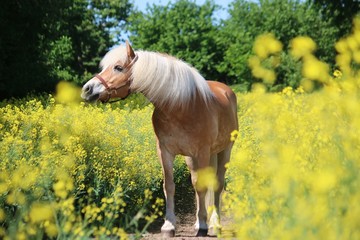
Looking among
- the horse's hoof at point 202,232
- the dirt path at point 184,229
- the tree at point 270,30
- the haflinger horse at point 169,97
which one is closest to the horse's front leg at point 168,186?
the haflinger horse at point 169,97

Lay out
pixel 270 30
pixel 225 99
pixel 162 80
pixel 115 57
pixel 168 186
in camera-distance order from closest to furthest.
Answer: pixel 162 80 → pixel 115 57 → pixel 168 186 → pixel 225 99 → pixel 270 30

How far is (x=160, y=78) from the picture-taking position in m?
5.88

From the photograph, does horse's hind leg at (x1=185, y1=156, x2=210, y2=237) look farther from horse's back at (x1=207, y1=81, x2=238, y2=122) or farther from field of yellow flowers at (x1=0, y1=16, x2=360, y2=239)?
field of yellow flowers at (x1=0, y1=16, x2=360, y2=239)

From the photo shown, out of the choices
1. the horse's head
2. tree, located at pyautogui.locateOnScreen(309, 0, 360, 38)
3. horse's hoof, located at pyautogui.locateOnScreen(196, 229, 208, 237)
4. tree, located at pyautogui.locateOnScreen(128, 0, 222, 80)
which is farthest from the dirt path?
tree, located at pyautogui.locateOnScreen(128, 0, 222, 80)

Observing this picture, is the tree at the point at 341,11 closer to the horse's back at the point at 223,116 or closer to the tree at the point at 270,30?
the tree at the point at 270,30

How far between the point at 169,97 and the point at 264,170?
2441 mm

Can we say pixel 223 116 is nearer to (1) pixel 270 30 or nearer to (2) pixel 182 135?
(2) pixel 182 135

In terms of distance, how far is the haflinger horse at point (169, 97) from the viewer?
19.4 feet

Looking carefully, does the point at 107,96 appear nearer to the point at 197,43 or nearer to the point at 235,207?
the point at 235,207

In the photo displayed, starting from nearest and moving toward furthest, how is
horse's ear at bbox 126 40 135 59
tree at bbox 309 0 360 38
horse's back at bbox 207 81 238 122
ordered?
horse's ear at bbox 126 40 135 59 < horse's back at bbox 207 81 238 122 < tree at bbox 309 0 360 38

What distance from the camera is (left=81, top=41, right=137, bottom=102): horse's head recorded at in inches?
233

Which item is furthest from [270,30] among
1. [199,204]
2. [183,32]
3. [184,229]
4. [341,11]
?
[199,204]

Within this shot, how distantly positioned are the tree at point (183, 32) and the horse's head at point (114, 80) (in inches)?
1697

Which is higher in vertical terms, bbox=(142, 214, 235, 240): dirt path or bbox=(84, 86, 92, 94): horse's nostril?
bbox=(84, 86, 92, 94): horse's nostril
